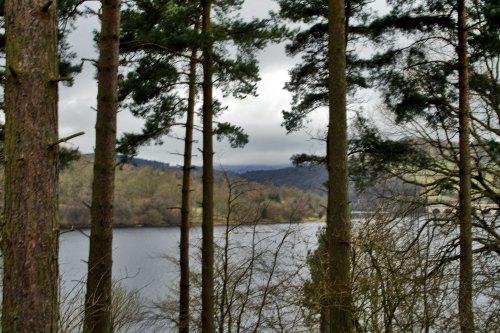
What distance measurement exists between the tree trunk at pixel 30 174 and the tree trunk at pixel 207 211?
5182 mm

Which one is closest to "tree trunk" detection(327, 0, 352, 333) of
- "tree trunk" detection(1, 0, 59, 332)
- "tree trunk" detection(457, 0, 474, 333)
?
"tree trunk" detection(1, 0, 59, 332)

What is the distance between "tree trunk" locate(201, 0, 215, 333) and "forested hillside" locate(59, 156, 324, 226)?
34 cm

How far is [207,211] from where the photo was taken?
26.3 ft

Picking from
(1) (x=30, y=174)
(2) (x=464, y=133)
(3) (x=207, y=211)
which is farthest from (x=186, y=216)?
(1) (x=30, y=174)

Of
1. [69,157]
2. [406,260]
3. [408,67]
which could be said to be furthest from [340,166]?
[69,157]

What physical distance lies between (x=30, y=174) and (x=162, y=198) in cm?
6980

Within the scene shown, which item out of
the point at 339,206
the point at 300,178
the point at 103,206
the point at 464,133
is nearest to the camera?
the point at 103,206

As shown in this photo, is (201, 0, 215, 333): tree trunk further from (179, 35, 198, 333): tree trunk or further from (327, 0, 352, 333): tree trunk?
(327, 0, 352, 333): tree trunk

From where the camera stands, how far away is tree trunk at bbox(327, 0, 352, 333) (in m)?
4.89

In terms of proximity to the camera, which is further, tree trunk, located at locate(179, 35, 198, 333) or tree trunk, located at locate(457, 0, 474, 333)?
tree trunk, located at locate(179, 35, 198, 333)

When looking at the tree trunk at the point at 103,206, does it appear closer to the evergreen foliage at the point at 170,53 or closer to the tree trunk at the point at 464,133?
the evergreen foliage at the point at 170,53

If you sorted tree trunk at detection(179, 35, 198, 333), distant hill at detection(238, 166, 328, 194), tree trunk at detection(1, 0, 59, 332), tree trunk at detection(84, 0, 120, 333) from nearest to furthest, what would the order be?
tree trunk at detection(1, 0, 59, 332)
tree trunk at detection(84, 0, 120, 333)
distant hill at detection(238, 166, 328, 194)
tree trunk at detection(179, 35, 198, 333)

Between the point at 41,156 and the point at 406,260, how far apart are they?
4828mm

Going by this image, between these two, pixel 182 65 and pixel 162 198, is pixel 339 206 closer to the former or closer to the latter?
pixel 182 65
